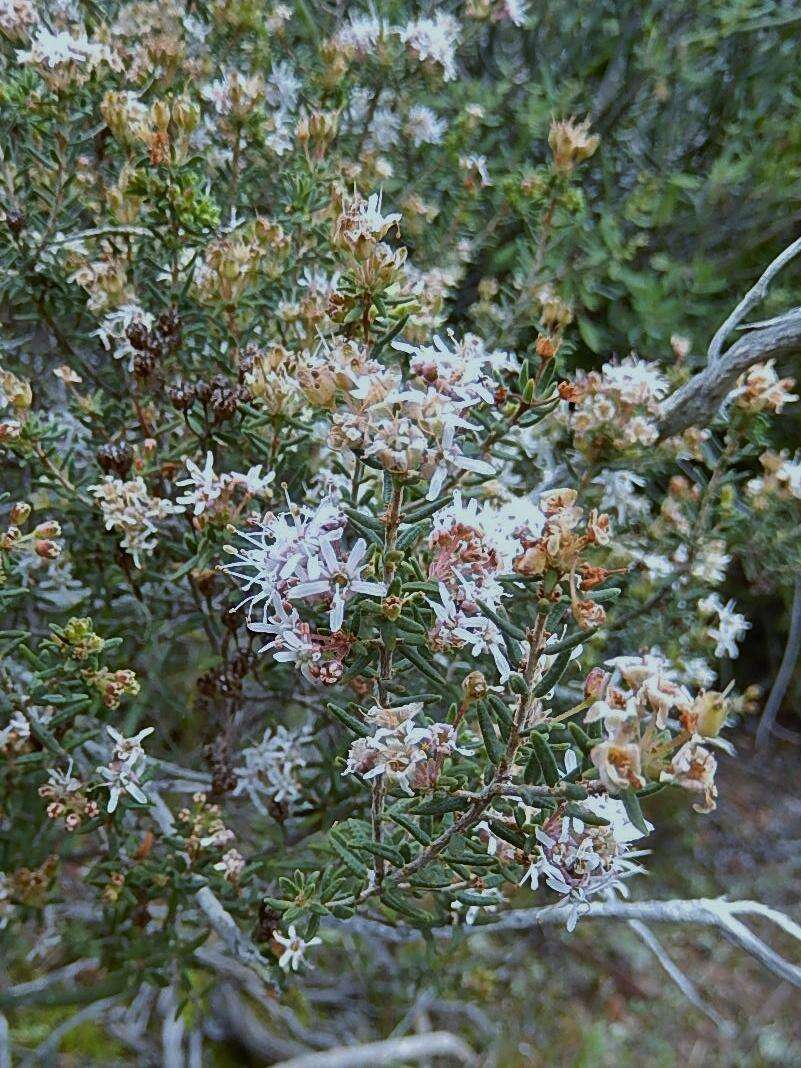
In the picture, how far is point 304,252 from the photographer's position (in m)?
1.16

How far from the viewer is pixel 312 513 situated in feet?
2.27

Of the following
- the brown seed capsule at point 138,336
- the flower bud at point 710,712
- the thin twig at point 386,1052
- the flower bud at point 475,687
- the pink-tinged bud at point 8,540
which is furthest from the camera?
the thin twig at point 386,1052

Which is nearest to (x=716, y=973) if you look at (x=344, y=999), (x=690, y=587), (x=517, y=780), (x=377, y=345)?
(x=344, y=999)

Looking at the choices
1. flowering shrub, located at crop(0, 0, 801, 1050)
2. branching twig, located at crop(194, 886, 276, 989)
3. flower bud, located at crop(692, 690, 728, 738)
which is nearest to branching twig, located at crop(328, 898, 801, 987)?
flowering shrub, located at crop(0, 0, 801, 1050)

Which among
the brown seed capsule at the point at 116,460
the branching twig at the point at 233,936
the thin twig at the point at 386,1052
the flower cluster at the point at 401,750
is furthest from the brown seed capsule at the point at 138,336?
the thin twig at the point at 386,1052

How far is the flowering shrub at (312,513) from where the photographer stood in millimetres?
659

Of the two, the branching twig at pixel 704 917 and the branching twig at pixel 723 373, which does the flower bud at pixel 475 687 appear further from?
the branching twig at pixel 723 373

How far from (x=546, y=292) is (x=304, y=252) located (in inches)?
14.0

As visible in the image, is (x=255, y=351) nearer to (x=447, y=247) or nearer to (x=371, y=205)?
(x=371, y=205)

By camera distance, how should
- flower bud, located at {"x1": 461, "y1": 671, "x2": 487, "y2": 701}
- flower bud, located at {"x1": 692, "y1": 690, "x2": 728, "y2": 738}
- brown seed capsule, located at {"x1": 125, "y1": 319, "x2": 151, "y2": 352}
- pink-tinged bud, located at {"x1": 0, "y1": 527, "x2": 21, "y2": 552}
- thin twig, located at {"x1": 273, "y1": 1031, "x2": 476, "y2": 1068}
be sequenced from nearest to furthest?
flower bud, located at {"x1": 692, "y1": 690, "x2": 728, "y2": 738}, flower bud, located at {"x1": 461, "y1": 671, "x2": 487, "y2": 701}, pink-tinged bud, located at {"x1": 0, "y1": 527, "x2": 21, "y2": 552}, brown seed capsule, located at {"x1": 125, "y1": 319, "x2": 151, "y2": 352}, thin twig, located at {"x1": 273, "y1": 1031, "x2": 476, "y2": 1068}

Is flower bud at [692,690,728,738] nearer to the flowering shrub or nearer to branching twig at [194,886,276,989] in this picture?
the flowering shrub

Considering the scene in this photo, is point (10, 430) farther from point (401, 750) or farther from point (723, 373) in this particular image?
point (723, 373)

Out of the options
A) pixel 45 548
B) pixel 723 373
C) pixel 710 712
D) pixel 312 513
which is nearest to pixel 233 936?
pixel 45 548

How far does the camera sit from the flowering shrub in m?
0.66
